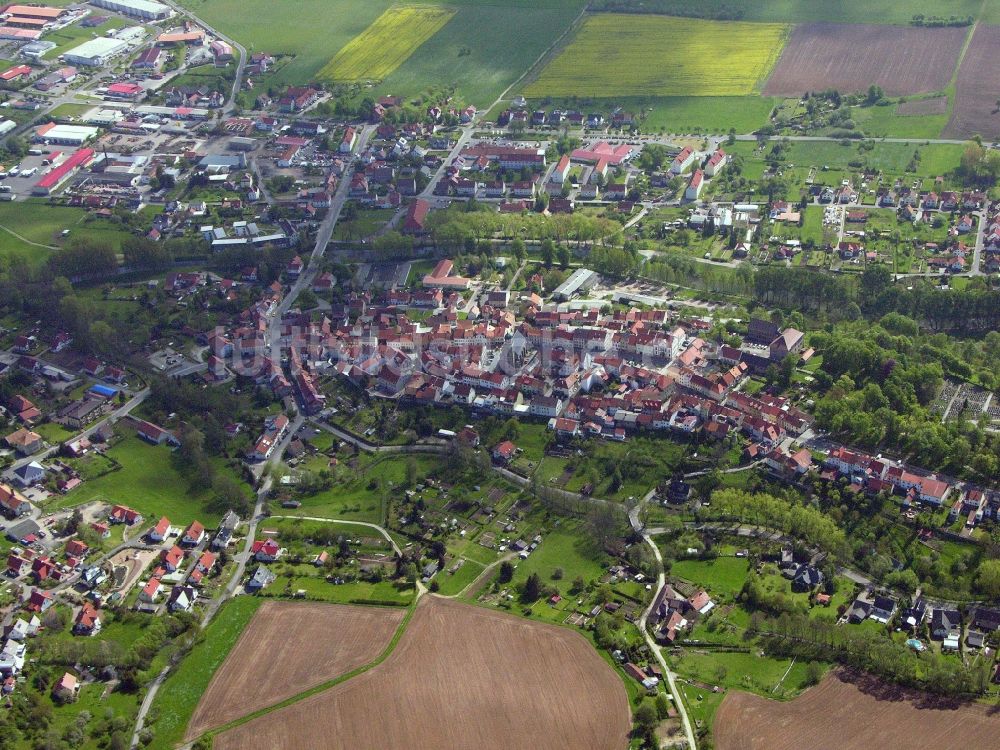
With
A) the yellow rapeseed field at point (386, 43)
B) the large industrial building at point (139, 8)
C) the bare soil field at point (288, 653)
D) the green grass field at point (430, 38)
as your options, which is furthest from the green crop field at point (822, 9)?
the bare soil field at point (288, 653)

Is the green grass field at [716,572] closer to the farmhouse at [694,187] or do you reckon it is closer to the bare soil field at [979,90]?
the farmhouse at [694,187]

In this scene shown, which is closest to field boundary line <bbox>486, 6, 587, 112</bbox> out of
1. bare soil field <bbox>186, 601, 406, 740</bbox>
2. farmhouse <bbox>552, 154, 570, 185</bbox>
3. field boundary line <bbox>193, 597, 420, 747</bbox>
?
farmhouse <bbox>552, 154, 570, 185</bbox>

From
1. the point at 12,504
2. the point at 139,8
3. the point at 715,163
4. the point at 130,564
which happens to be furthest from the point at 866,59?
the point at 12,504

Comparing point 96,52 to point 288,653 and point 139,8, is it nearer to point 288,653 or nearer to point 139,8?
point 139,8

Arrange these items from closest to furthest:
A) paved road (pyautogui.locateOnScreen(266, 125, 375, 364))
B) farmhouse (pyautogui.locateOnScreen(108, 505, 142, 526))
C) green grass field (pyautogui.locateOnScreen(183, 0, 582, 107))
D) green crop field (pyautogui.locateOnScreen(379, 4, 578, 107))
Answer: farmhouse (pyautogui.locateOnScreen(108, 505, 142, 526))
paved road (pyautogui.locateOnScreen(266, 125, 375, 364))
green crop field (pyautogui.locateOnScreen(379, 4, 578, 107))
green grass field (pyautogui.locateOnScreen(183, 0, 582, 107))

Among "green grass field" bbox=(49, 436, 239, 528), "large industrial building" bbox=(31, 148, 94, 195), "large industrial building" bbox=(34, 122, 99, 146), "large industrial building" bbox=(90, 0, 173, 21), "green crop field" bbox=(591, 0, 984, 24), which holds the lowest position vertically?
"green grass field" bbox=(49, 436, 239, 528)

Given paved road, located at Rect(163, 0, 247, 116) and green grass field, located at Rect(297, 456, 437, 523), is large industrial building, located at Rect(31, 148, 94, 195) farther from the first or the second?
green grass field, located at Rect(297, 456, 437, 523)

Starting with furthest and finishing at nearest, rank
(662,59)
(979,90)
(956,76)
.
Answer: (662,59)
(956,76)
(979,90)
